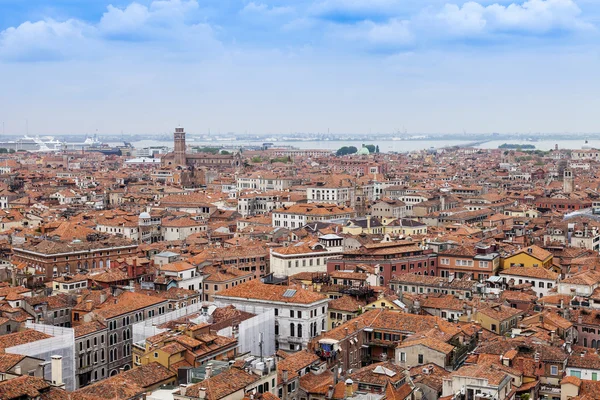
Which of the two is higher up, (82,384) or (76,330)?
(76,330)

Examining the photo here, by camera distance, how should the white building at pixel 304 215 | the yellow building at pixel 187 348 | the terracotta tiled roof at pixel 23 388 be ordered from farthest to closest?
the white building at pixel 304 215, the yellow building at pixel 187 348, the terracotta tiled roof at pixel 23 388

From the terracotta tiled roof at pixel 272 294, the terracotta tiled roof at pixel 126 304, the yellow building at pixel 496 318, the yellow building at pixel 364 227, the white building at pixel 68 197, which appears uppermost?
the terracotta tiled roof at pixel 272 294

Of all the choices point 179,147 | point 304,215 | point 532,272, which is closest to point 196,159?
point 179,147

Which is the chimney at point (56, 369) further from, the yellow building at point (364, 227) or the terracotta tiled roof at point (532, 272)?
the yellow building at point (364, 227)

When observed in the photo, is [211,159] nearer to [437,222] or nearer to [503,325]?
[437,222]

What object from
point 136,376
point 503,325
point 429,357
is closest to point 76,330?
point 136,376

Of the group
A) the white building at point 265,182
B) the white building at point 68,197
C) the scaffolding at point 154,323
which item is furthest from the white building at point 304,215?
the scaffolding at point 154,323
